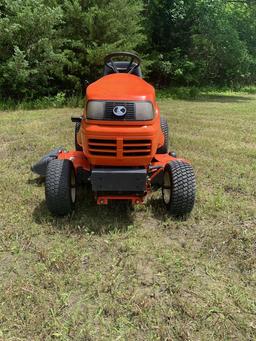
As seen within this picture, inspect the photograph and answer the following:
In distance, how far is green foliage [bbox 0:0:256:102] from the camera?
1171cm

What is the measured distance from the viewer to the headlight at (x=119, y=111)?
3.51 meters

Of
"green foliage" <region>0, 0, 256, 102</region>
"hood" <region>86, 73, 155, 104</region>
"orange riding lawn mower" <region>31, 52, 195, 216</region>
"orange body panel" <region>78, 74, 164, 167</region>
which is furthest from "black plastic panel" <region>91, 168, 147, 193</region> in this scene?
"green foliage" <region>0, 0, 256, 102</region>

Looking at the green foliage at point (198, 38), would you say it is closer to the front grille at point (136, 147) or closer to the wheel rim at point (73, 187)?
the wheel rim at point (73, 187)

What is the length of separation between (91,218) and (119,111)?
107 cm

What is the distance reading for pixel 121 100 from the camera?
353 centimetres

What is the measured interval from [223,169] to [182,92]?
12321 mm

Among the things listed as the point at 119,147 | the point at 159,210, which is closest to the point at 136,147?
the point at 119,147

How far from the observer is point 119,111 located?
3.50 metres

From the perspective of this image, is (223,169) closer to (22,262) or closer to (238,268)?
(238,268)

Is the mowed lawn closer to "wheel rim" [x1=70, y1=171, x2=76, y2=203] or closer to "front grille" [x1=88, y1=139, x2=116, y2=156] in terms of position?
"wheel rim" [x1=70, y1=171, x2=76, y2=203]

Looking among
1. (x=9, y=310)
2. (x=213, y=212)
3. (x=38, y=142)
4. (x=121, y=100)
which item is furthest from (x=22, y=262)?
(x=38, y=142)

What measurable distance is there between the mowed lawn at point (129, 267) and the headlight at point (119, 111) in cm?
99

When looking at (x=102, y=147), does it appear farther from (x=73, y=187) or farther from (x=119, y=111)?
(x=73, y=187)

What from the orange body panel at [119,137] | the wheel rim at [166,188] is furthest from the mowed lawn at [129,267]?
the orange body panel at [119,137]
